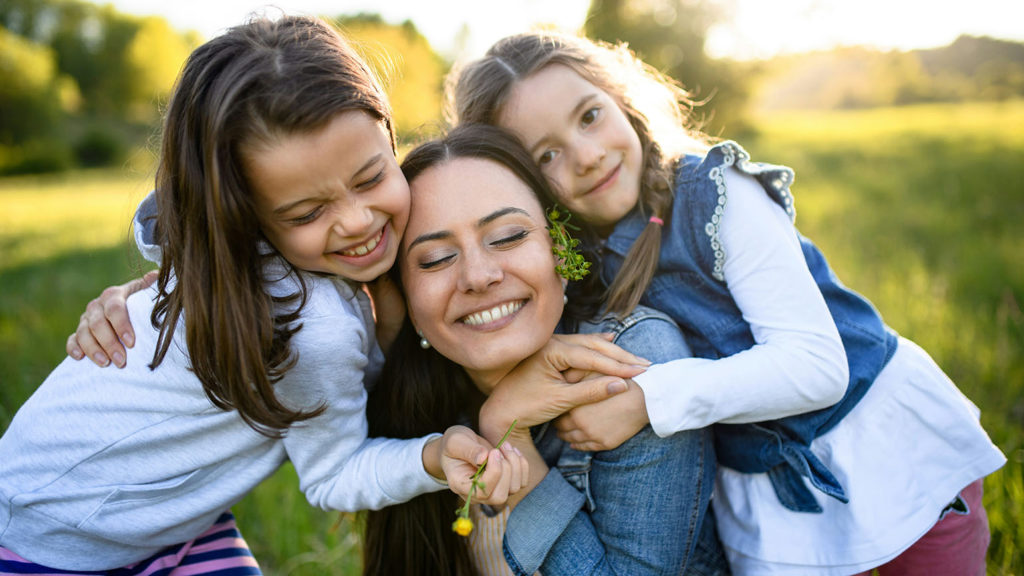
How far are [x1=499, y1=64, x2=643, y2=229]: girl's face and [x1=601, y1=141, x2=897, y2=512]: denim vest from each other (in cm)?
22

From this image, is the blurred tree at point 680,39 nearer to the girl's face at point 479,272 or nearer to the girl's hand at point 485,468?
the girl's face at point 479,272

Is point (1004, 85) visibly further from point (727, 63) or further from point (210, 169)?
point (210, 169)

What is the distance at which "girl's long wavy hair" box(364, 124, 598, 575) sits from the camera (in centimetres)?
253

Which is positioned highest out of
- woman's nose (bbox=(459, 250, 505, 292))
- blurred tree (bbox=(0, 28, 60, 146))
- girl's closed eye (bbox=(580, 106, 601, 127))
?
blurred tree (bbox=(0, 28, 60, 146))

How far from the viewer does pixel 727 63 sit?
26906mm

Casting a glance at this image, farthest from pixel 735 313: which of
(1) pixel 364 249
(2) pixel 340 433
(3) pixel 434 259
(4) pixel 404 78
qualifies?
(4) pixel 404 78

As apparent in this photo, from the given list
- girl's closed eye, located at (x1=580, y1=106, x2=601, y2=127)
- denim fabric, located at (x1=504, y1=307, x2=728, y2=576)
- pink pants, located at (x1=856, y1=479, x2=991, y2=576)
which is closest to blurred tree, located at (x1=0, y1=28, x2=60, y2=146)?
girl's closed eye, located at (x1=580, y1=106, x2=601, y2=127)

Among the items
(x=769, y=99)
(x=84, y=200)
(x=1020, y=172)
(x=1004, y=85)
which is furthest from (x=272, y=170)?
(x=769, y=99)

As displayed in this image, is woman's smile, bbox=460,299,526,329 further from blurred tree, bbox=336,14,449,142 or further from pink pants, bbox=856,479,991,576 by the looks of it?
pink pants, bbox=856,479,991,576

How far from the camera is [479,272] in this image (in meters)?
2.12

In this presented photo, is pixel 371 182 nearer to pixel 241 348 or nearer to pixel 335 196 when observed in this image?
pixel 335 196

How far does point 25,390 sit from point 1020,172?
11.6 m

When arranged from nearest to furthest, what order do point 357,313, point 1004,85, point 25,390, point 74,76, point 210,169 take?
point 210,169, point 357,313, point 25,390, point 1004,85, point 74,76

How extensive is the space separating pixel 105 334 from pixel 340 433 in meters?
0.90
